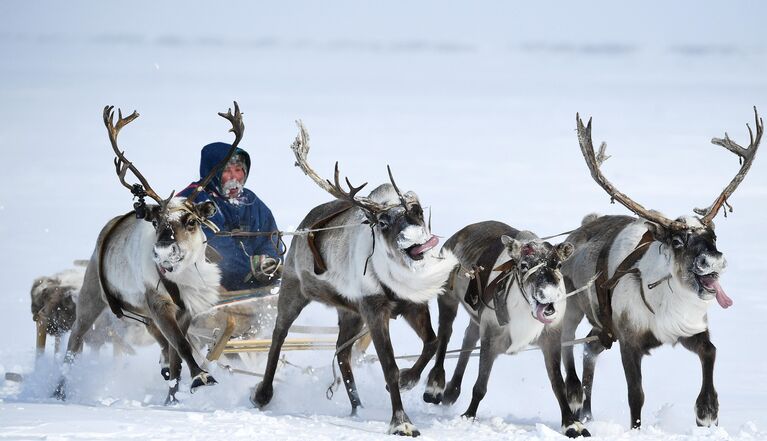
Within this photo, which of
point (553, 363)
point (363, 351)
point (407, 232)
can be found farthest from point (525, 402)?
point (407, 232)

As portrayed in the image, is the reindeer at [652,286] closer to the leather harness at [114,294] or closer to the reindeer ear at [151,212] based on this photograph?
the leather harness at [114,294]

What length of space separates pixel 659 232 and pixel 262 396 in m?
3.27

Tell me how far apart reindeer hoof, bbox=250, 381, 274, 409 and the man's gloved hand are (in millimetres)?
1310

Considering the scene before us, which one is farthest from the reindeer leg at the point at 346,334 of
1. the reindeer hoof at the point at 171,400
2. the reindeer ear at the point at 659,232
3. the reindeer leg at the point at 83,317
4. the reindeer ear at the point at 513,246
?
the reindeer ear at the point at 659,232

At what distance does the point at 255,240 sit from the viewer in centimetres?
1118

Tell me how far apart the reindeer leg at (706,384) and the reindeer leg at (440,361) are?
1768mm

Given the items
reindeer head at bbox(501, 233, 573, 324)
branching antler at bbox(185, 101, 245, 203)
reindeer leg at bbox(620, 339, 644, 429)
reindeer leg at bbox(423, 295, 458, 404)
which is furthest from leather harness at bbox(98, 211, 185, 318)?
reindeer leg at bbox(620, 339, 644, 429)

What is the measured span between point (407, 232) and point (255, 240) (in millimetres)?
3265

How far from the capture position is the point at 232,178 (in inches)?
436

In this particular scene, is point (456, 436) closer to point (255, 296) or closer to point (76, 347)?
point (255, 296)

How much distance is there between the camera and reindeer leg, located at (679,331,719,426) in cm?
859

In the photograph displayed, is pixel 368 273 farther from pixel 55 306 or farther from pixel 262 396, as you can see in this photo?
pixel 55 306

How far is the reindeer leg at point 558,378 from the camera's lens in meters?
8.30

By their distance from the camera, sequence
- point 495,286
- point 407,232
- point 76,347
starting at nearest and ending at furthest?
point 407,232, point 495,286, point 76,347
